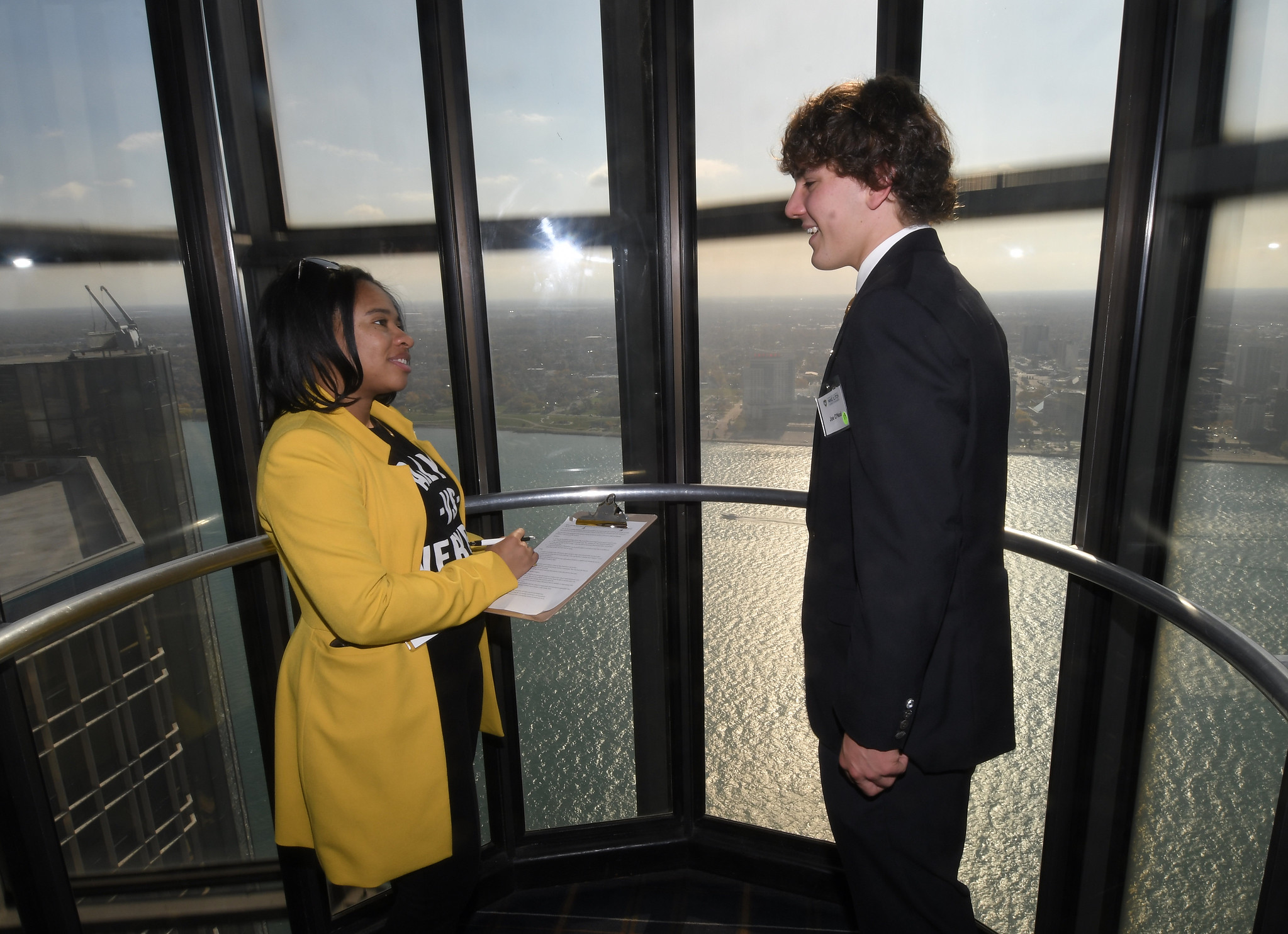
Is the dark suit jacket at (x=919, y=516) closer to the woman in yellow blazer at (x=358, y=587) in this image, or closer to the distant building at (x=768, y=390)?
the woman in yellow blazer at (x=358, y=587)

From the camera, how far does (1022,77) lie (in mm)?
1575

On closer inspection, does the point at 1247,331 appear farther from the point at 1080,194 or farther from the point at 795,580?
the point at 795,580

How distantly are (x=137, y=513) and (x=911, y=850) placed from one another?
1902 millimetres

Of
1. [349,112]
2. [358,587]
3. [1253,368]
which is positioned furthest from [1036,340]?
[349,112]

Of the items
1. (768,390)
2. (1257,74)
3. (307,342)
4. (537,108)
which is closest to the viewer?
(307,342)

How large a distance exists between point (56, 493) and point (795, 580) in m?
1.81

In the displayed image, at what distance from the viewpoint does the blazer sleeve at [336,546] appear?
3.59ft

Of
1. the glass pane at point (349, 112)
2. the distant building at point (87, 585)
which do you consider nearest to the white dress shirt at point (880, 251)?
the glass pane at point (349, 112)

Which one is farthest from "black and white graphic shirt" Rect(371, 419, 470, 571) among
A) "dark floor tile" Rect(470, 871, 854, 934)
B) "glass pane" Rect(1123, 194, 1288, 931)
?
"glass pane" Rect(1123, 194, 1288, 931)

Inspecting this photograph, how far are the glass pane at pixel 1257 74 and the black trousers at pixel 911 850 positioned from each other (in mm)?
1256

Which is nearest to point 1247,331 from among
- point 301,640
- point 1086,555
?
point 1086,555

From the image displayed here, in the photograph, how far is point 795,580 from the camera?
6.82 feet

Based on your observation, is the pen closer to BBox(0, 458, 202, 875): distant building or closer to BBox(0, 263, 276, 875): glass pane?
BBox(0, 458, 202, 875): distant building

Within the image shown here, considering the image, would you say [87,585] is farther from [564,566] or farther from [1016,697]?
[1016,697]
